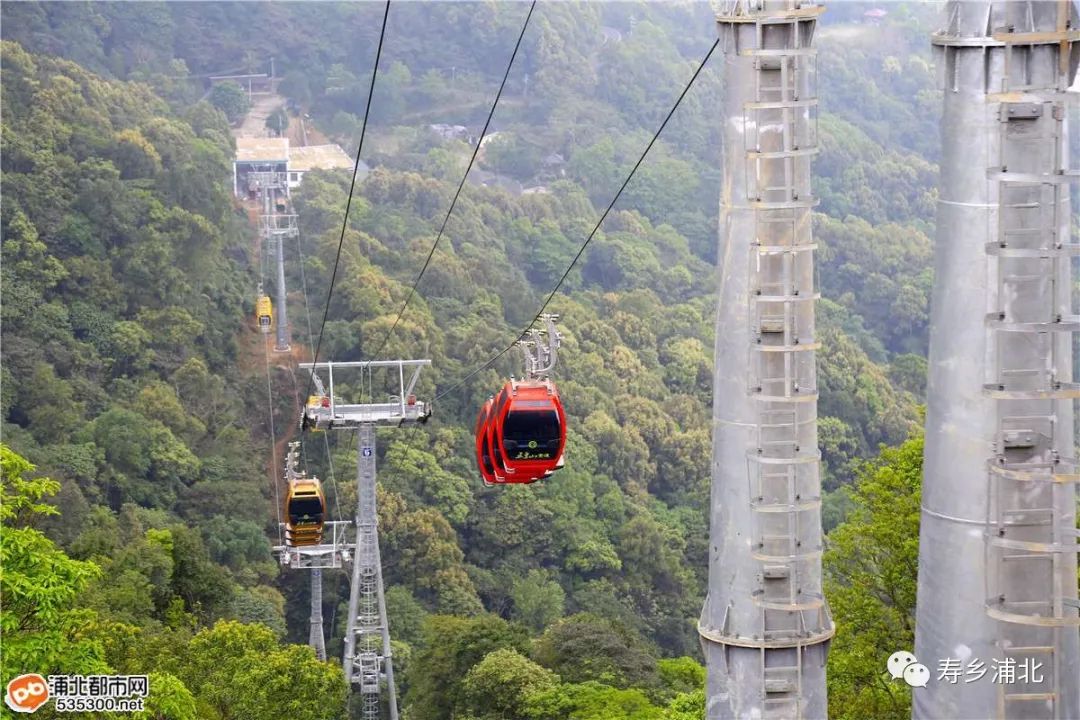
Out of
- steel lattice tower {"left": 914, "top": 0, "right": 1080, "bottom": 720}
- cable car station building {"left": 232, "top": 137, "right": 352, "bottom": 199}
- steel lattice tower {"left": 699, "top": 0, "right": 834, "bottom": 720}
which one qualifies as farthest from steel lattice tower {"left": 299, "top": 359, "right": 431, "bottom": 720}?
cable car station building {"left": 232, "top": 137, "right": 352, "bottom": 199}

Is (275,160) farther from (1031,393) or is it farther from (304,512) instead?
Answer: (1031,393)

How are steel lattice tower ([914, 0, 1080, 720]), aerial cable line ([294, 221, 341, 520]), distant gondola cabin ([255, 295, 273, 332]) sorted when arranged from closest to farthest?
steel lattice tower ([914, 0, 1080, 720]) → aerial cable line ([294, 221, 341, 520]) → distant gondola cabin ([255, 295, 273, 332])

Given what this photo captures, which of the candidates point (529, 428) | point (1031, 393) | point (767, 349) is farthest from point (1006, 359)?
point (529, 428)

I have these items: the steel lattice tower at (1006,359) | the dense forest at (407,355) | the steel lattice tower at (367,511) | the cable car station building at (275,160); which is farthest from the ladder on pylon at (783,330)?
the cable car station building at (275,160)

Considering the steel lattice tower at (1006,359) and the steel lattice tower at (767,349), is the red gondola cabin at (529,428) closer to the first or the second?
the steel lattice tower at (767,349)

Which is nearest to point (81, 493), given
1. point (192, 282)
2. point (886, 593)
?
point (192, 282)

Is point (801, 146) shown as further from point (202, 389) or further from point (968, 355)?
point (202, 389)

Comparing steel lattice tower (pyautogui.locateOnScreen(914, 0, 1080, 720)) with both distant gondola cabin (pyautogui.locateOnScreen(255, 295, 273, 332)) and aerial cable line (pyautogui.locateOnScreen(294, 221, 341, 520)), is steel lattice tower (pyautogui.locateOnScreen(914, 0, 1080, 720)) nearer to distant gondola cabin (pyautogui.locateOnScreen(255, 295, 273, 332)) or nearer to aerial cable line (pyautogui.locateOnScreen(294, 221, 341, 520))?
aerial cable line (pyautogui.locateOnScreen(294, 221, 341, 520))
